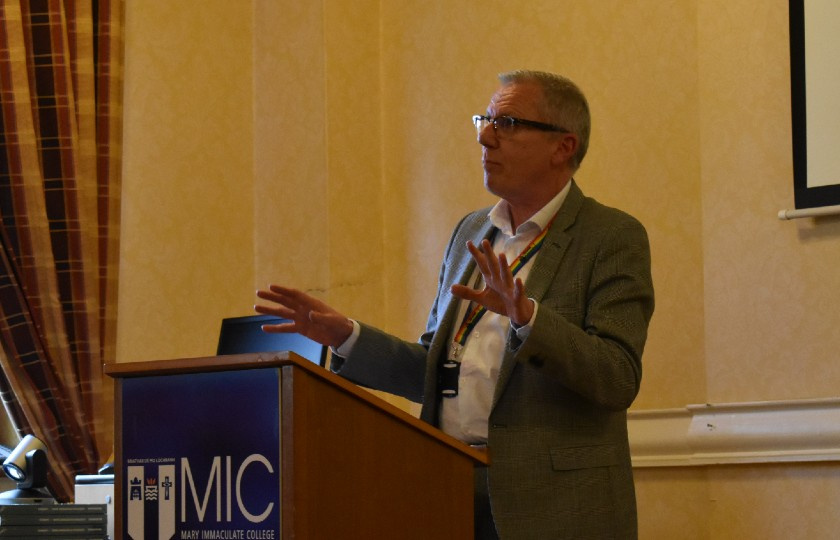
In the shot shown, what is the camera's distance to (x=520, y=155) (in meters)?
2.50

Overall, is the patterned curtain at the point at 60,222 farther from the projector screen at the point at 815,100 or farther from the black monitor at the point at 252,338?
the projector screen at the point at 815,100

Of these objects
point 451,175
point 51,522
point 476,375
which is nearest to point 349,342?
point 476,375

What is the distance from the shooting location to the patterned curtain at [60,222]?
4145 mm

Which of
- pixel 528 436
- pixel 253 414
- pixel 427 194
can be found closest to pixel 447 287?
pixel 528 436

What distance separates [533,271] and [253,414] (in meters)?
0.76

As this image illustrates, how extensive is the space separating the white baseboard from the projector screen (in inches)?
23.3

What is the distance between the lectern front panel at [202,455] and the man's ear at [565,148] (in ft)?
3.30

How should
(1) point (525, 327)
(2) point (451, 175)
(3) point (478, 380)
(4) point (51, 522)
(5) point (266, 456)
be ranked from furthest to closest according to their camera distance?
1. (2) point (451, 175)
2. (4) point (51, 522)
3. (3) point (478, 380)
4. (1) point (525, 327)
5. (5) point (266, 456)

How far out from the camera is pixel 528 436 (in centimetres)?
218

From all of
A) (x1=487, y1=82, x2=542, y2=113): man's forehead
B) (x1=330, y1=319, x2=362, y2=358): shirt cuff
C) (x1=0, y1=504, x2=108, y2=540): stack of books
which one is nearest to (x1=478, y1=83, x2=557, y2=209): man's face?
(x1=487, y1=82, x2=542, y2=113): man's forehead

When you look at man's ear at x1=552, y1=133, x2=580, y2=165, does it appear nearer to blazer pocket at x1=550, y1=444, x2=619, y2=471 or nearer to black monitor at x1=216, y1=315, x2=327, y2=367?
blazer pocket at x1=550, y1=444, x2=619, y2=471

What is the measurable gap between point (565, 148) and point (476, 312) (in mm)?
435

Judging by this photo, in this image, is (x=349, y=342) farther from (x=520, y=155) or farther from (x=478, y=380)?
(x=520, y=155)


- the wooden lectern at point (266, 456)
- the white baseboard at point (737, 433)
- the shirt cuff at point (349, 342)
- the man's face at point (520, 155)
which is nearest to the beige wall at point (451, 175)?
the white baseboard at point (737, 433)
